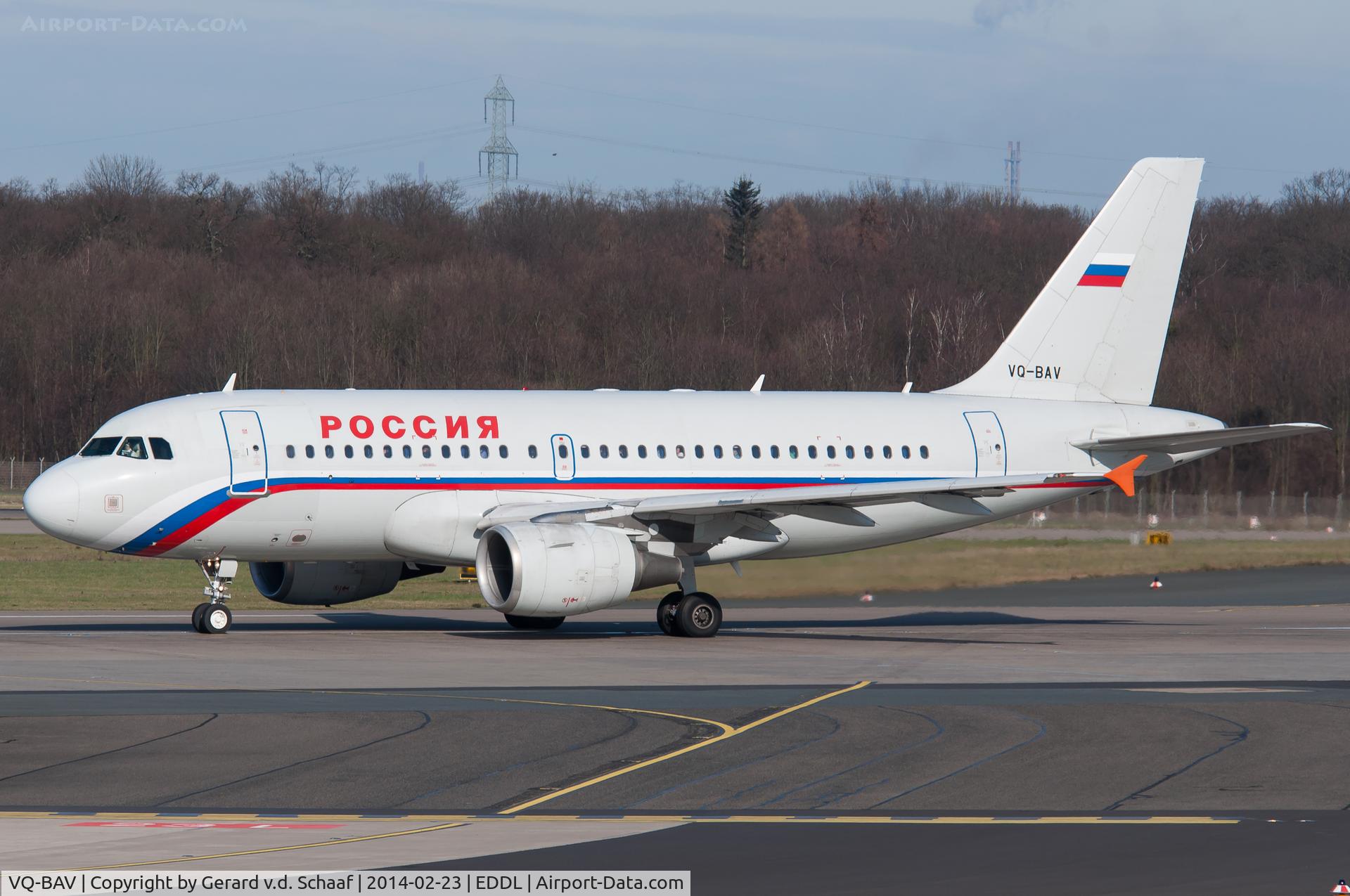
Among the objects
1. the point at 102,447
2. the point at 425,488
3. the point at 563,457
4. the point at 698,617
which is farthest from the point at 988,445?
the point at 102,447

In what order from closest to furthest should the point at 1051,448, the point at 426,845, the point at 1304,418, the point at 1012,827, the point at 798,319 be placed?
the point at 426,845 < the point at 1012,827 < the point at 1051,448 < the point at 1304,418 < the point at 798,319

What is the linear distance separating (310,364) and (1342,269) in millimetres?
65294

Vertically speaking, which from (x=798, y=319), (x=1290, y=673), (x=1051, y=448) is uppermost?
(x=798, y=319)

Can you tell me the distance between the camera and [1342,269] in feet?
361

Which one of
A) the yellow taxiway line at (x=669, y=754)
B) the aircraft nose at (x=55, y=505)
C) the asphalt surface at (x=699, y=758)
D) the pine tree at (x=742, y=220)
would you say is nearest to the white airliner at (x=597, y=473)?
the aircraft nose at (x=55, y=505)

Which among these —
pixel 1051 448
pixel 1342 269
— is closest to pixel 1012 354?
pixel 1051 448

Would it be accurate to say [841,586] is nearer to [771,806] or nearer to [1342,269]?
[771,806]

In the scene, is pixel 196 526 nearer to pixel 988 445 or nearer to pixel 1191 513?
pixel 988 445

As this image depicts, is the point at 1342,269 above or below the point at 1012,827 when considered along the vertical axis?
above

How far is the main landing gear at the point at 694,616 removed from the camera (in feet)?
97.2

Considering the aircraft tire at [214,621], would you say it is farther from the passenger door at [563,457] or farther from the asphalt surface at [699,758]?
the passenger door at [563,457]

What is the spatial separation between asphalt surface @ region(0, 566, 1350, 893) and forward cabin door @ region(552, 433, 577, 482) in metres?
3.10

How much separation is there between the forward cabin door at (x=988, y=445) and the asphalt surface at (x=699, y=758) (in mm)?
5204

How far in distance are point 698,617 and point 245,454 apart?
7.98 metres
